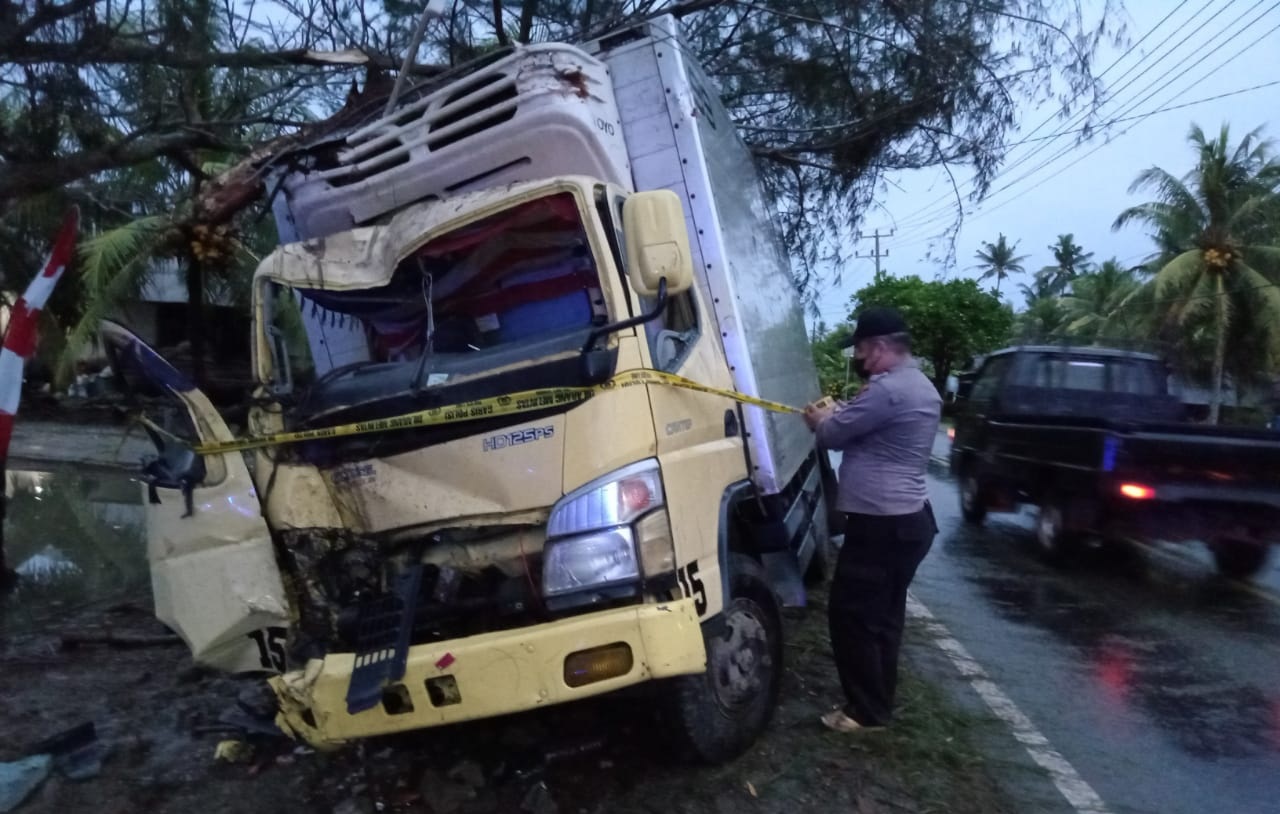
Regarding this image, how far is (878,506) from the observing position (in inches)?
184

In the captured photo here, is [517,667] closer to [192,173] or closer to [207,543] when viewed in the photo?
[207,543]

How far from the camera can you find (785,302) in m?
7.46

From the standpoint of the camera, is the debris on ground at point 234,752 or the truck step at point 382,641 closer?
the truck step at point 382,641

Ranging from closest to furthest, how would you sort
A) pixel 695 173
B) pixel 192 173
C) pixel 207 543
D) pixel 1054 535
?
1. pixel 207 543
2. pixel 695 173
3. pixel 192 173
4. pixel 1054 535

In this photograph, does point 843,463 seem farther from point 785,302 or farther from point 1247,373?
point 1247,373

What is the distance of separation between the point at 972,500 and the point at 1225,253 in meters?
18.5

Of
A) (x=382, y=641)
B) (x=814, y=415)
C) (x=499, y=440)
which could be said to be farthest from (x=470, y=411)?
(x=814, y=415)

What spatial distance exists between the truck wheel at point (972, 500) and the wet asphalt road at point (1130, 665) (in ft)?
3.16

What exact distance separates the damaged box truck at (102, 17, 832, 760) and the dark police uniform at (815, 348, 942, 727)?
360 mm

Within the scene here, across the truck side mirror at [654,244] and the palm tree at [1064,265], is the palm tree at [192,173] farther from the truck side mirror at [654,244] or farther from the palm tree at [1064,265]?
the palm tree at [1064,265]

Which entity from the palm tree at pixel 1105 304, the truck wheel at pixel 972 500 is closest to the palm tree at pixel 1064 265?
the palm tree at pixel 1105 304

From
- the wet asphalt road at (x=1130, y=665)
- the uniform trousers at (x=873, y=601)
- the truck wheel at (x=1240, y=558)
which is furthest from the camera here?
the truck wheel at (x=1240, y=558)

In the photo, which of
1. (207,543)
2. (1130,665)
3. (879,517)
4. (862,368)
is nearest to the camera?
(207,543)

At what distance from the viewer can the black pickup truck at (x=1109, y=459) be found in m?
7.81
